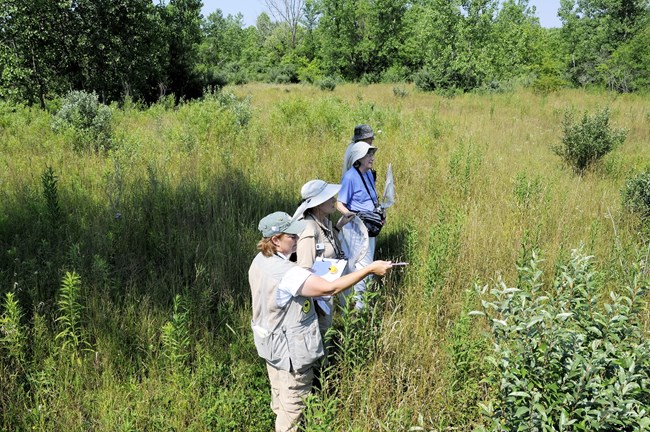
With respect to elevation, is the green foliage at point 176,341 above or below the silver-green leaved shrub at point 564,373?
below

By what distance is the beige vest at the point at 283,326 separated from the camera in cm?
272

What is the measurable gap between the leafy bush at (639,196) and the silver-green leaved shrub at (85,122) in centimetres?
851

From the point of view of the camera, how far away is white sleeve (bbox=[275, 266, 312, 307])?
2.63 metres

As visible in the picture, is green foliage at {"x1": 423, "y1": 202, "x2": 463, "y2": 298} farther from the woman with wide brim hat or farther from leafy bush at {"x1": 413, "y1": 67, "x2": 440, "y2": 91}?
leafy bush at {"x1": 413, "y1": 67, "x2": 440, "y2": 91}

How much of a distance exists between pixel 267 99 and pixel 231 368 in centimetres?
1818

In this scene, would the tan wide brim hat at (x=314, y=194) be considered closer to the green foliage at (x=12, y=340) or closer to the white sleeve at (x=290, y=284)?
the white sleeve at (x=290, y=284)

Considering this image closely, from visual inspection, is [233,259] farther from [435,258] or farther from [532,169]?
[532,169]

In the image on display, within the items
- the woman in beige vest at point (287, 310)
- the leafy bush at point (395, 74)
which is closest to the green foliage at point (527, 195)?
the woman in beige vest at point (287, 310)

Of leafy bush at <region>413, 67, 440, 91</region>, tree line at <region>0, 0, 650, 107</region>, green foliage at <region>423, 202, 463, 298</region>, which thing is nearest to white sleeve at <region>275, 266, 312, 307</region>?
green foliage at <region>423, 202, 463, 298</region>

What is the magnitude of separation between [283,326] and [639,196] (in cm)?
569

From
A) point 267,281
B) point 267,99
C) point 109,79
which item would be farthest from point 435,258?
point 109,79

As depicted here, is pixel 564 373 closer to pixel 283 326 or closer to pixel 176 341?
pixel 283 326

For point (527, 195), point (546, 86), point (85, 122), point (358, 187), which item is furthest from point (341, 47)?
point (358, 187)

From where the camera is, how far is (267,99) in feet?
66.5
